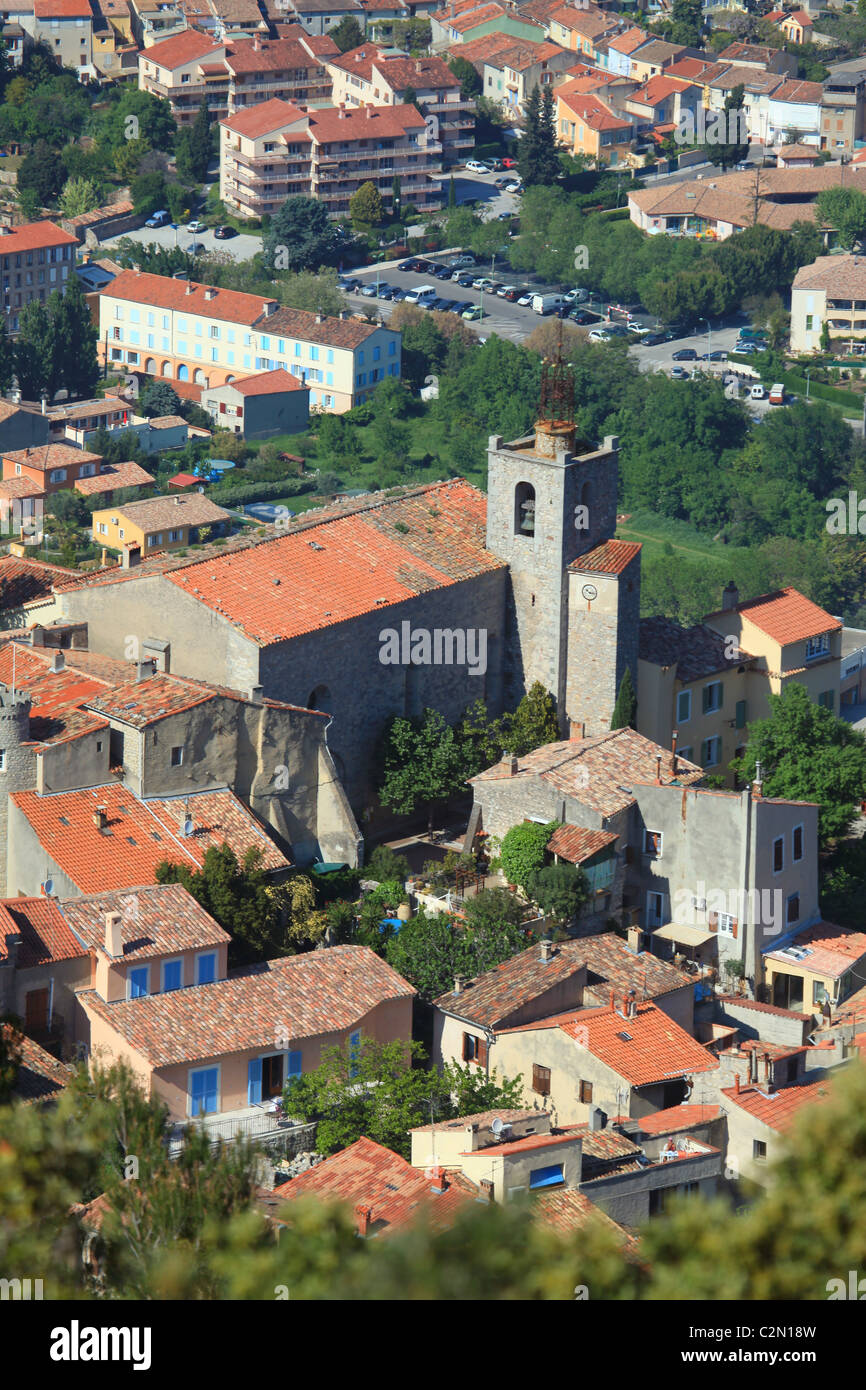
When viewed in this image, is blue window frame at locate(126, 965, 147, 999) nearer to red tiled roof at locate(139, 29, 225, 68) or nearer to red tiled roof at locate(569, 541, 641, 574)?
red tiled roof at locate(569, 541, 641, 574)

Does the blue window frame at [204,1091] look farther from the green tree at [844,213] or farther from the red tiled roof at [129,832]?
the green tree at [844,213]

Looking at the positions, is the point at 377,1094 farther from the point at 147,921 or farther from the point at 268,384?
the point at 268,384

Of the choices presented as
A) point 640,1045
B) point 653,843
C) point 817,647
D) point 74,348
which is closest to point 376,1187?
point 640,1045
